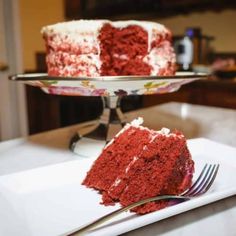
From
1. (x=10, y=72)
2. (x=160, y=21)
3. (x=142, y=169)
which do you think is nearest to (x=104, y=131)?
(x=142, y=169)

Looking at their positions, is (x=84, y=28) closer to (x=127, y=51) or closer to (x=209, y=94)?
(x=127, y=51)

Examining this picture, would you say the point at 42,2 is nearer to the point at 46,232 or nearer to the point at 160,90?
the point at 160,90

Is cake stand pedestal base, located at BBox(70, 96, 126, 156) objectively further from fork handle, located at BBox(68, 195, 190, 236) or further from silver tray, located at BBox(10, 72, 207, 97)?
fork handle, located at BBox(68, 195, 190, 236)

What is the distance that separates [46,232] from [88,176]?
6.6 inches

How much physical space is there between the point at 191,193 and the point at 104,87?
0.91ft

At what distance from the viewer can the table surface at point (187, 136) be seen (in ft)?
1.51

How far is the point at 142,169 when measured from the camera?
531 mm

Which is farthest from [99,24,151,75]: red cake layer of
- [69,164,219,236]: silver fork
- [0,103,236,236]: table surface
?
[69,164,219,236]: silver fork

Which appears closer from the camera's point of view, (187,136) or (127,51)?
(127,51)

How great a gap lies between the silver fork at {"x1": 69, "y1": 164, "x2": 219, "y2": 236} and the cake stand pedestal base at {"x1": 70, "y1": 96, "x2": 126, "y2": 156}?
0.26 meters

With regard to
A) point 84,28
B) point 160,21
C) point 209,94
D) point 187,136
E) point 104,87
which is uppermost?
point 160,21

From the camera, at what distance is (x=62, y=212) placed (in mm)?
479

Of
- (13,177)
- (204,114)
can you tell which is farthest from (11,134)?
(13,177)

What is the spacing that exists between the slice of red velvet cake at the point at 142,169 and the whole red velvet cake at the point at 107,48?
0.25m
